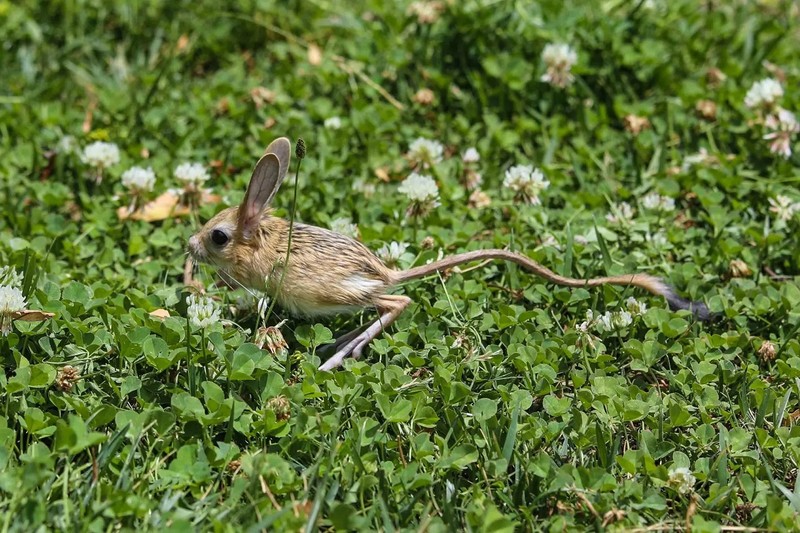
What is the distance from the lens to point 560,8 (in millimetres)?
6184

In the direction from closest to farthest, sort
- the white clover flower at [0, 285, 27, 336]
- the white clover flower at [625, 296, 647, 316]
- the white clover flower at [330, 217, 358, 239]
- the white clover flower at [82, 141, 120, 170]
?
the white clover flower at [0, 285, 27, 336] → the white clover flower at [625, 296, 647, 316] → the white clover flower at [330, 217, 358, 239] → the white clover flower at [82, 141, 120, 170]

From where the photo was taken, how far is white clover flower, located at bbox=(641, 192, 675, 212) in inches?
193

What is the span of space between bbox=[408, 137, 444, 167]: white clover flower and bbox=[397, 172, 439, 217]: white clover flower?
48 centimetres

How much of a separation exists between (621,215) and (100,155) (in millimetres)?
2667

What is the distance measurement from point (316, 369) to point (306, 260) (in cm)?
53

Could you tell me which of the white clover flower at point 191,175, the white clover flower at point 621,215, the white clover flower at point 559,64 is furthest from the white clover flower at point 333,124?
the white clover flower at point 621,215

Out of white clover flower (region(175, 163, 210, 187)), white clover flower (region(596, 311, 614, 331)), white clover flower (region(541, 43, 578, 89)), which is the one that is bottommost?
white clover flower (region(596, 311, 614, 331))

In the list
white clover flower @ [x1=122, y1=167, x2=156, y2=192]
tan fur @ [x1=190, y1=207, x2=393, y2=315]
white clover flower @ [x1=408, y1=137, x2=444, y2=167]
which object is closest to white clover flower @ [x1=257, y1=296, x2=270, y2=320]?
tan fur @ [x1=190, y1=207, x2=393, y2=315]

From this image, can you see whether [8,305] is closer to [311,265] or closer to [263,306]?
[263,306]

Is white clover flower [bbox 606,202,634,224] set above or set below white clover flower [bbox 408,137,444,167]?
below

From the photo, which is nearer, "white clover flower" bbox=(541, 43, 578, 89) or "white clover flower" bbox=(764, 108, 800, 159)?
"white clover flower" bbox=(764, 108, 800, 159)

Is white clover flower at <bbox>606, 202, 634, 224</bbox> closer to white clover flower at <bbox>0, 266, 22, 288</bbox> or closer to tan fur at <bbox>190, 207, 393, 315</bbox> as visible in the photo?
tan fur at <bbox>190, 207, 393, 315</bbox>

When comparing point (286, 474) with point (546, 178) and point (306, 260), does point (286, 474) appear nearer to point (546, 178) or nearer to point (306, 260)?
point (306, 260)

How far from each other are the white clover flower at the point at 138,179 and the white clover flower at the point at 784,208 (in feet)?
10.1
